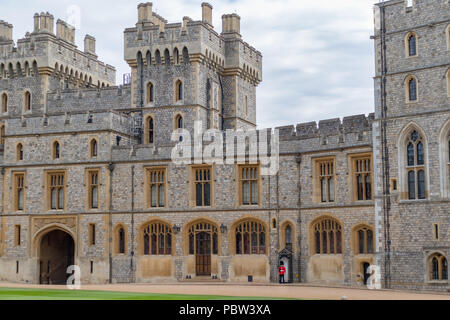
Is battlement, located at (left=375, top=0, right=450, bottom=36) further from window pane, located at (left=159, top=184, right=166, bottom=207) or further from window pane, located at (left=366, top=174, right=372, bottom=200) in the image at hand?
window pane, located at (left=159, top=184, right=166, bottom=207)

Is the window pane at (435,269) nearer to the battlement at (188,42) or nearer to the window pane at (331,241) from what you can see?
the window pane at (331,241)

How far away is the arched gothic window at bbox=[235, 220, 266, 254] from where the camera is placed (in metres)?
38.4

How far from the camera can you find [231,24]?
4866cm

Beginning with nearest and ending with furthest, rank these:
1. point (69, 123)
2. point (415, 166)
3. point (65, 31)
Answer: point (415, 166)
point (69, 123)
point (65, 31)

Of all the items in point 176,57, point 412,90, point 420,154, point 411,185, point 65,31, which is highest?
point 65,31

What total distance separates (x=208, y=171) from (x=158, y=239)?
15.0 feet

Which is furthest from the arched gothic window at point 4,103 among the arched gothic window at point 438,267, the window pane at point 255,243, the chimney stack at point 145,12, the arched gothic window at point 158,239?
the arched gothic window at point 438,267

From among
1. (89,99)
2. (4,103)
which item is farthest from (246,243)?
(4,103)

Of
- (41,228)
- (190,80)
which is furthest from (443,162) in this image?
(41,228)

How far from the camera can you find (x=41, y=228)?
41.8 meters

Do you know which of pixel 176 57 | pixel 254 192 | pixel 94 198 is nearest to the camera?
pixel 254 192

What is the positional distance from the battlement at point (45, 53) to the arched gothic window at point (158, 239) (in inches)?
546

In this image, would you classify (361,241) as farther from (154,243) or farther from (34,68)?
(34,68)

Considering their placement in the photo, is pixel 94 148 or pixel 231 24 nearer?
pixel 94 148
